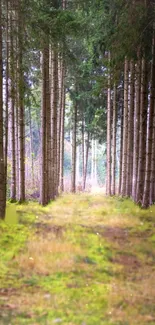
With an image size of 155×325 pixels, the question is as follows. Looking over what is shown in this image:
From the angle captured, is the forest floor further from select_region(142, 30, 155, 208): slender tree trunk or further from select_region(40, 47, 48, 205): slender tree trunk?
select_region(40, 47, 48, 205): slender tree trunk

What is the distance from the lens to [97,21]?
12.5 m

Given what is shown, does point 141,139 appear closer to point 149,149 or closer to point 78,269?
point 149,149

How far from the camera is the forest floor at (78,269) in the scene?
453 centimetres

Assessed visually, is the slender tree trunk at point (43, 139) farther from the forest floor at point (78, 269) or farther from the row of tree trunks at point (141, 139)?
the row of tree trunks at point (141, 139)

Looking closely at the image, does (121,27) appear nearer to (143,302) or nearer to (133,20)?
(133,20)

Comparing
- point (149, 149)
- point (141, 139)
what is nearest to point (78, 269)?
point (149, 149)

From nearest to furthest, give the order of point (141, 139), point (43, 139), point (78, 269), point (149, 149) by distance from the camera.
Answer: point (78, 269) → point (149, 149) → point (141, 139) → point (43, 139)

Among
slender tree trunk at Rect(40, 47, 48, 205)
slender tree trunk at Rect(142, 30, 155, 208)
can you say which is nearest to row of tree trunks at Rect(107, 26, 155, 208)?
slender tree trunk at Rect(142, 30, 155, 208)

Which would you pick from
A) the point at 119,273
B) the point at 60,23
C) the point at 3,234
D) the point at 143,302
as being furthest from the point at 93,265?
the point at 60,23

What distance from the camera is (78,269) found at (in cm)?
613

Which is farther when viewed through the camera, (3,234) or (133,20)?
(133,20)

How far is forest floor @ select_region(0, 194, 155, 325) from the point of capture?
4.53 m

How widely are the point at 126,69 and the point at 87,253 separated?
870 cm

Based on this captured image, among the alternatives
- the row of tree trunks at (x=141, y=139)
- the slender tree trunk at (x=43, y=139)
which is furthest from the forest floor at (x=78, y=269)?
the slender tree trunk at (x=43, y=139)
